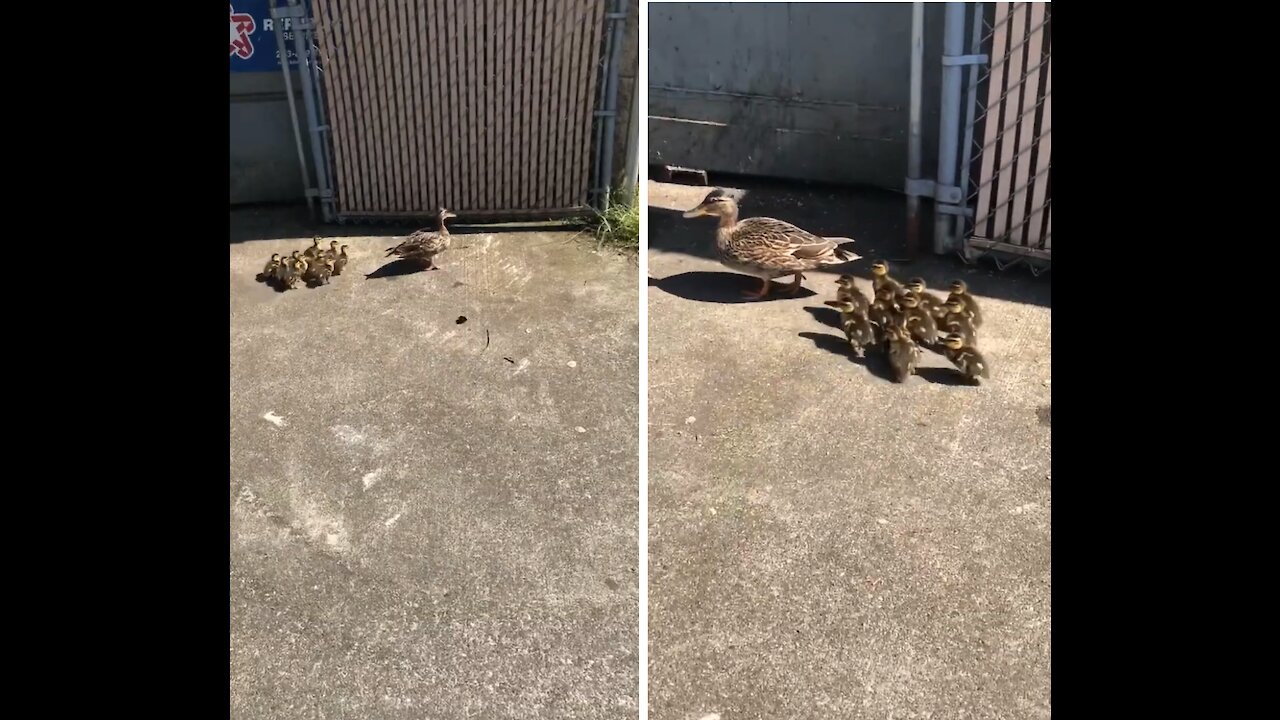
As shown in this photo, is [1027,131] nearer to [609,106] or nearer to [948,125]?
[948,125]

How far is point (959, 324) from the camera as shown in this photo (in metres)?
3.56

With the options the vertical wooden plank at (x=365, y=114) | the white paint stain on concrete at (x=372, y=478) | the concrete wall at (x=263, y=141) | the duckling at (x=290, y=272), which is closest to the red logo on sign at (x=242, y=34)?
the concrete wall at (x=263, y=141)

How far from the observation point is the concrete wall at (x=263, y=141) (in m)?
5.21

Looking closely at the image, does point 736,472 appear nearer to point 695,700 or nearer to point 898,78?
point 695,700

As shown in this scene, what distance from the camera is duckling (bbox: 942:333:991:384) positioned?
3.33m

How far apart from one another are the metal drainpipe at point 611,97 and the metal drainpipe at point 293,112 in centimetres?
167

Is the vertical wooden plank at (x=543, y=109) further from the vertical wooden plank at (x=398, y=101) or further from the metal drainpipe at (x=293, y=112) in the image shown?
the metal drainpipe at (x=293, y=112)

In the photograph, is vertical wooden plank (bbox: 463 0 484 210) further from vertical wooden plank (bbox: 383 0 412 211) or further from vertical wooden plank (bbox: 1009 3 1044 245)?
vertical wooden plank (bbox: 1009 3 1044 245)

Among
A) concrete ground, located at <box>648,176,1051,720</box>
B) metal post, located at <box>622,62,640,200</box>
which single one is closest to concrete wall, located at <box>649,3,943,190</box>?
metal post, located at <box>622,62,640,200</box>

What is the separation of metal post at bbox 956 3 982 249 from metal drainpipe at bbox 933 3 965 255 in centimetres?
4

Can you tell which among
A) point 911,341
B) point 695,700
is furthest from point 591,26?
point 695,700

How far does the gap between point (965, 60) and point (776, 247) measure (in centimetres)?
117

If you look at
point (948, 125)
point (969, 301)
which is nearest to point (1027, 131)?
point (948, 125)

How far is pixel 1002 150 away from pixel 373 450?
298 centimetres
